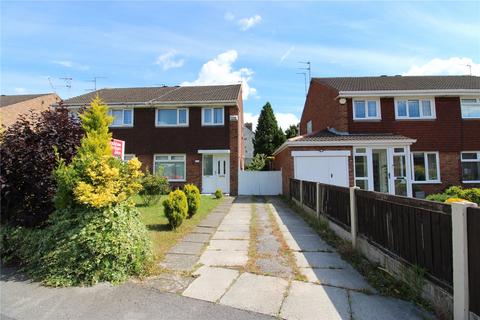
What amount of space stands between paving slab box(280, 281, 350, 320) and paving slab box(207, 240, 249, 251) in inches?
93.1

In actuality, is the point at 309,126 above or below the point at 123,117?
below

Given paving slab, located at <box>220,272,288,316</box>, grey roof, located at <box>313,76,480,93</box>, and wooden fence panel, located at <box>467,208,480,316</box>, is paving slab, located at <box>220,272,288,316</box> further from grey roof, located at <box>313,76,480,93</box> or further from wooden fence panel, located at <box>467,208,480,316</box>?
grey roof, located at <box>313,76,480,93</box>

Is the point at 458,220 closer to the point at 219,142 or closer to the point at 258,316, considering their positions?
the point at 258,316

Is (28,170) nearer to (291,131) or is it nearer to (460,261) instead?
(460,261)

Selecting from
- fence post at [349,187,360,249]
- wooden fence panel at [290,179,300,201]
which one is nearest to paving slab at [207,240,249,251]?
fence post at [349,187,360,249]

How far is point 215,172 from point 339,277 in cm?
1595

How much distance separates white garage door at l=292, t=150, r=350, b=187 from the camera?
54.5ft

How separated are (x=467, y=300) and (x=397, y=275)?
5.12ft

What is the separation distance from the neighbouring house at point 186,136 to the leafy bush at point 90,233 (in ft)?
48.0

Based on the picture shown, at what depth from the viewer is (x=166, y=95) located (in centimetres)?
2289

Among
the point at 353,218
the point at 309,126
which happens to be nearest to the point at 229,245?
the point at 353,218

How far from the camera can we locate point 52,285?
4.95 metres

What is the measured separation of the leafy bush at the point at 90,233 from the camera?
5109 mm

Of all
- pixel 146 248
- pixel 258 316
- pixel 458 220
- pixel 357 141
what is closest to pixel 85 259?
pixel 146 248
